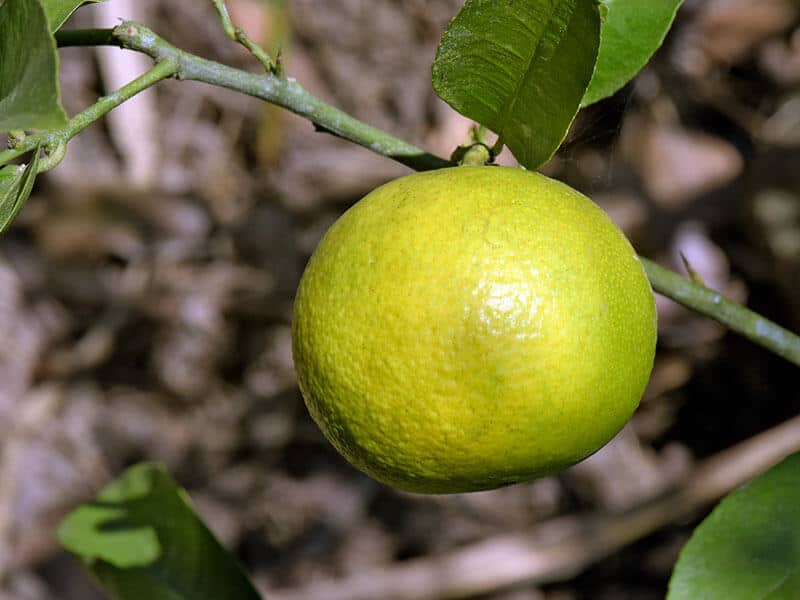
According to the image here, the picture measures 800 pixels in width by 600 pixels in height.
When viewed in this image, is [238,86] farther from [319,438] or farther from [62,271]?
[62,271]

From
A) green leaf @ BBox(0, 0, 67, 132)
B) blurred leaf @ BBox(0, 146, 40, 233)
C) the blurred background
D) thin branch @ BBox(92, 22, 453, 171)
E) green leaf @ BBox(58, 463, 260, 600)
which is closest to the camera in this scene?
green leaf @ BBox(0, 0, 67, 132)

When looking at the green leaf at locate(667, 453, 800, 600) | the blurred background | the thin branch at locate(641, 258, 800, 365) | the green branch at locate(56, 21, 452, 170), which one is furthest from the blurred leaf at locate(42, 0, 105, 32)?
the blurred background

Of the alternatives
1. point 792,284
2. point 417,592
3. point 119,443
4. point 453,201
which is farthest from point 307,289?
point 119,443

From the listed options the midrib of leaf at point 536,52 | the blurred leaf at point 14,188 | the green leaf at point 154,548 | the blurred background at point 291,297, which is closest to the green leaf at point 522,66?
the midrib of leaf at point 536,52

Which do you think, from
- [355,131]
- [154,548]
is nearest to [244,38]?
[355,131]

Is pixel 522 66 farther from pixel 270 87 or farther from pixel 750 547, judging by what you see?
Result: pixel 750 547

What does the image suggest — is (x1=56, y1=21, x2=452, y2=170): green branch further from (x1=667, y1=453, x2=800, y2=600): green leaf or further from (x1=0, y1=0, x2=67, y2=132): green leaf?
(x1=667, y1=453, x2=800, y2=600): green leaf

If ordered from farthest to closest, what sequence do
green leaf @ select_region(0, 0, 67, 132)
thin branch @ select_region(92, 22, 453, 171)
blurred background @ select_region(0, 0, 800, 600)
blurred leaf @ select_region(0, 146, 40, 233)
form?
blurred background @ select_region(0, 0, 800, 600) → thin branch @ select_region(92, 22, 453, 171) → blurred leaf @ select_region(0, 146, 40, 233) → green leaf @ select_region(0, 0, 67, 132)
